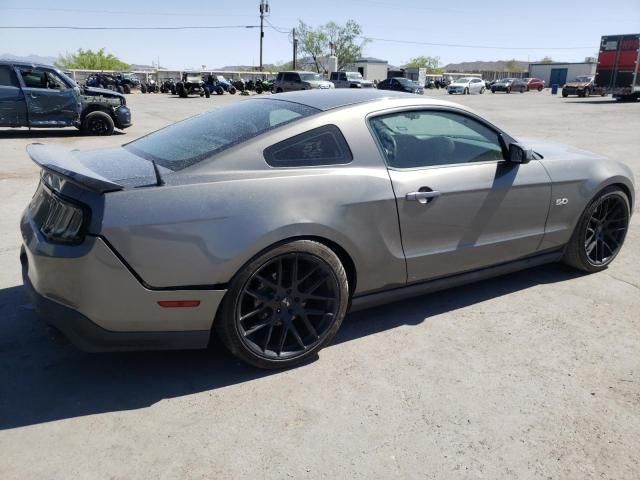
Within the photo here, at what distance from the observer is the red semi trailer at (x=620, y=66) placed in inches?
1095

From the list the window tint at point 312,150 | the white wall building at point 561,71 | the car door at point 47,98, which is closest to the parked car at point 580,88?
the car door at point 47,98

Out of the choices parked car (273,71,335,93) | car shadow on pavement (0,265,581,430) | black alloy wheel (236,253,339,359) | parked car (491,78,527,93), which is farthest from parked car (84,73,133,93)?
parked car (491,78,527,93)

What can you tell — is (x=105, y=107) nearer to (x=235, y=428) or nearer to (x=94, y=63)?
(x=235, y=428)

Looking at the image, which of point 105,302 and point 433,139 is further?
point 433,139

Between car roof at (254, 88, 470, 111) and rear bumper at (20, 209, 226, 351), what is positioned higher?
car roof at (254, 88, 470, 111)

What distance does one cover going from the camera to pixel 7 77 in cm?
1224

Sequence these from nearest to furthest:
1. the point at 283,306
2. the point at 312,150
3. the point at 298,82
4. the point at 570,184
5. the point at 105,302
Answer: the point at 105,302, the point at 283,306, the point at 312,150, the point at 570,184, the point at 298,82

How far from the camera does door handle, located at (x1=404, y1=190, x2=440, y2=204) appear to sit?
322cm

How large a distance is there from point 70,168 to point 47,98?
11660mm

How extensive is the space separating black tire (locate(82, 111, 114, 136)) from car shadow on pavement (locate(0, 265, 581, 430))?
1068cm

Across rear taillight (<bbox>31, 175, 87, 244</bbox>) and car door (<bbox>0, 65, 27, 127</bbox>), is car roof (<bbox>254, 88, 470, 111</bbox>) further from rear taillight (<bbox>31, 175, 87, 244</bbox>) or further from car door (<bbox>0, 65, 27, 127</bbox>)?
car door (<bbox>0, 65, 27, 127</bbox>)

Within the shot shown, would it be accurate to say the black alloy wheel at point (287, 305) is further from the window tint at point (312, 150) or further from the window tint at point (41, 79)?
the window tint at point (41, 79)

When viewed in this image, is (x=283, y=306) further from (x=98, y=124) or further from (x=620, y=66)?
(x=620, y=66)

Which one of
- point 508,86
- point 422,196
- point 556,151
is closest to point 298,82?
point 508,86
